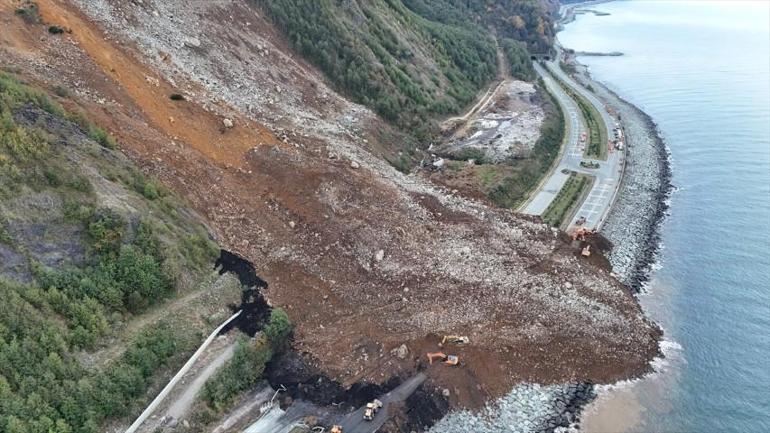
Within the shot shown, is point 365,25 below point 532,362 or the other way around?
the other way around

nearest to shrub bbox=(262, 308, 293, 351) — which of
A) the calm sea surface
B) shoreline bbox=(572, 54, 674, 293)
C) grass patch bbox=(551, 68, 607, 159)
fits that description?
the calm sea surface

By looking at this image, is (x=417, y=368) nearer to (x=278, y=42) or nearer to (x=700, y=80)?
(x=278, y=42)

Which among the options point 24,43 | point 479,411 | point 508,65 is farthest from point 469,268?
point 508,65

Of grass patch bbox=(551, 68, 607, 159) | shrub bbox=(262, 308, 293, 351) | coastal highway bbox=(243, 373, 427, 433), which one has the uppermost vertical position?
grass patch bbox=(551, 68, 607, 159)

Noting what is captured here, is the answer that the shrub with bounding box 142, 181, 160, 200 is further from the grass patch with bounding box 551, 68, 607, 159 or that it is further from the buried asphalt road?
the grass patch with bounding box 551, 68, 607, 159

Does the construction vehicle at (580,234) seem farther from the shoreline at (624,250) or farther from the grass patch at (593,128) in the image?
the grass patch at (593,128)

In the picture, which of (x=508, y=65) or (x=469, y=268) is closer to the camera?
(x=469, y=268)
